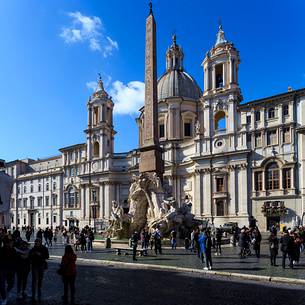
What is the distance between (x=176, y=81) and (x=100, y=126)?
48.7 ft

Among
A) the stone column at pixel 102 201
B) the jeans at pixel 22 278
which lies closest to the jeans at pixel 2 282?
the jeans at pixel 22 278

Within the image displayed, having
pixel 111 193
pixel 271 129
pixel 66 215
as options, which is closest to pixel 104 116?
pixel 111 193

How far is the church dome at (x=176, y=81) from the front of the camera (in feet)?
226

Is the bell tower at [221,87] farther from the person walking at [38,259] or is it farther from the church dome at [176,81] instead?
the person walking at [38,259]

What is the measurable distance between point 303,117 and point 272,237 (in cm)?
3110

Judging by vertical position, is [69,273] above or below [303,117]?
below

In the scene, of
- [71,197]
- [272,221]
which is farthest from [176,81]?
[272,221]

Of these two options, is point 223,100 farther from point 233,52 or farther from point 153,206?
point 153,206

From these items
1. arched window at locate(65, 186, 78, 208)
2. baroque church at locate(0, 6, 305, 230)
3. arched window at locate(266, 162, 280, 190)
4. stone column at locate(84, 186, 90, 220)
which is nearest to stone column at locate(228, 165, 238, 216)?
baroque church at locate(0, 6, 305, 230)

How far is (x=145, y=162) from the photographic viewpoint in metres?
31.8

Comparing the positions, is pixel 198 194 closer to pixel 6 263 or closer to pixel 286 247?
pixel 286 247

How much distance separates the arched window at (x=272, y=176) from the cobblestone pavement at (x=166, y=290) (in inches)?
1346

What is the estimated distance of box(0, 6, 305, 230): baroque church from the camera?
46.6m

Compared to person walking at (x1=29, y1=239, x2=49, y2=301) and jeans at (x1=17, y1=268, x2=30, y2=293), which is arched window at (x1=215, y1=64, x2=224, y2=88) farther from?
person walking at (x1=29, y1=239, x2=49, y2=301)
